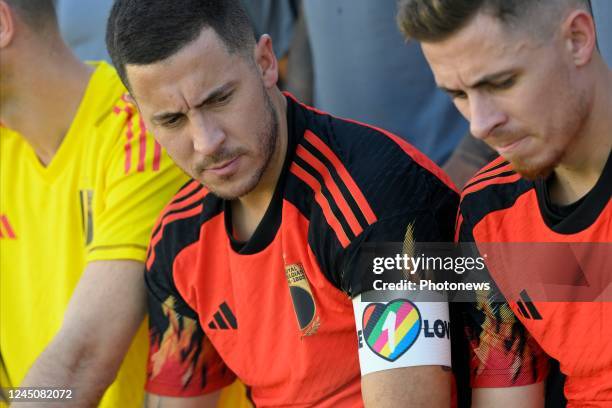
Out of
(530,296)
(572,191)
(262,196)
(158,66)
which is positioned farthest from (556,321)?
(158,66)

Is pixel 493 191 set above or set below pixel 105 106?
below

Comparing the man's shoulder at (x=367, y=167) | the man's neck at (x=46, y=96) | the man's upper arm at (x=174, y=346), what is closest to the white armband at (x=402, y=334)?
the man's shoulder at (x=367, y=167)

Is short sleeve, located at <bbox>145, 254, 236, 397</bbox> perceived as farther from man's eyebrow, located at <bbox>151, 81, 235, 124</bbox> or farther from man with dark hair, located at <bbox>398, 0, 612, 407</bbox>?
man with dark hair, located at <bbox>398, 0, 612, 407</bbox>

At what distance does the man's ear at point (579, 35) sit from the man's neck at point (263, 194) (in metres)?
0.87

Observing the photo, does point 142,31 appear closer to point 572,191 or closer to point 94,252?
point 94,252

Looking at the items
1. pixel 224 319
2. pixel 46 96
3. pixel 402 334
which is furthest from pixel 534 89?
pixel 46 96

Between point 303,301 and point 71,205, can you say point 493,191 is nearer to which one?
point 303,301

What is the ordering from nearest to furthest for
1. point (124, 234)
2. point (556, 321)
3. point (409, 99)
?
1. point (556, 321)
2. point (124, 234)
3. point (409, 99)

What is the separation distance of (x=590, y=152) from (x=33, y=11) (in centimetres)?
197

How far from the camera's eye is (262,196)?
2953 mm

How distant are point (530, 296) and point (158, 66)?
1121 millimetres

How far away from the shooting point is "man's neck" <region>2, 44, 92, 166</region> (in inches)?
139

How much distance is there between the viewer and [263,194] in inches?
116

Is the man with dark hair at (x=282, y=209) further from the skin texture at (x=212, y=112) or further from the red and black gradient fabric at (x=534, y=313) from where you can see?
the red and black gradient fabric at (x=534, y=313)
